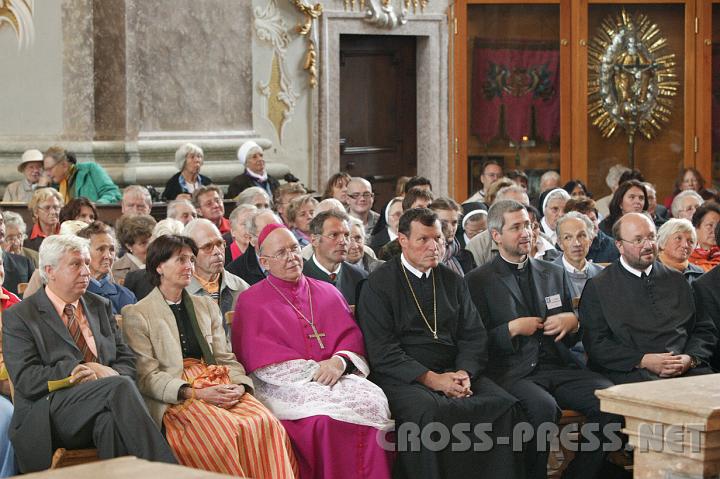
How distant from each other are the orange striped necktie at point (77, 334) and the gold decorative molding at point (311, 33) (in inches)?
320

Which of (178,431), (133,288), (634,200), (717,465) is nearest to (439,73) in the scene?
(634,200)

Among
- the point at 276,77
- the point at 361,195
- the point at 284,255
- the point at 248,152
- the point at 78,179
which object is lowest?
the point at 284,255

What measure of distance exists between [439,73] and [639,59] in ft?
7.71

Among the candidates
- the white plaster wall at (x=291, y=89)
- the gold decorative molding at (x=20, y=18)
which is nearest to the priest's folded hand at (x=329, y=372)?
the gold decorative molding at (x=20, y=18)

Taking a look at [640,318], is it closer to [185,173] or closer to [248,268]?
[248,268]

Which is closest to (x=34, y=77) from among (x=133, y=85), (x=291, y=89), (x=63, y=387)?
(x=133, y=85)

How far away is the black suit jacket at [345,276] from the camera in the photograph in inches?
261

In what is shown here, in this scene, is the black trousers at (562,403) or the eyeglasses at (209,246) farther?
the eyeglasses at (209,246)

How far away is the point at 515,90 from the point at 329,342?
892 centimetres

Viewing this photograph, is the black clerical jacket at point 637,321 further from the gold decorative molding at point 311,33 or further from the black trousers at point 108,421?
the gold decorative molding at point 311,33

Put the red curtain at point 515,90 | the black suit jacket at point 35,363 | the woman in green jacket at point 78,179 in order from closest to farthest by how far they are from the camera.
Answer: the black suit jacket at point 35,363, the woman in green jacket at point 78,179, the red curtain at point 515,90

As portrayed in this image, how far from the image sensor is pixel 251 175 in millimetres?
10945

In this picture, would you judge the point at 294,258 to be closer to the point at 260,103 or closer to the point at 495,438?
the point at 495,438

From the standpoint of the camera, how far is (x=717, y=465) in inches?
166
